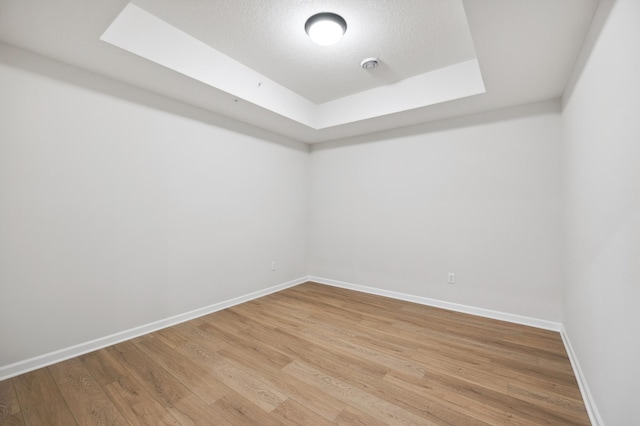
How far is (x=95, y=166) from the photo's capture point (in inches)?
91.1

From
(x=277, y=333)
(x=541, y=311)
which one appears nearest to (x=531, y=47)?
(x=541, y=311)

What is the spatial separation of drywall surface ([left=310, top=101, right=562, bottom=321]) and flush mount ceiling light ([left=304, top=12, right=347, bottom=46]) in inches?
75.8

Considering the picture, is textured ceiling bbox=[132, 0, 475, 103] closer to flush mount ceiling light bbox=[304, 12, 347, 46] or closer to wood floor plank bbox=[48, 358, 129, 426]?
flush mount ceiling light bbox=[304, 12, 347, 46]

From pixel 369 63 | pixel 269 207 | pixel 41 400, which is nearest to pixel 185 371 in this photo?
pixel 41 400

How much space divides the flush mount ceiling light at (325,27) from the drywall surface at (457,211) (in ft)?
6.32

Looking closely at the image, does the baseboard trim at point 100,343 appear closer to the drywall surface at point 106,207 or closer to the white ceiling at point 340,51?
the drywall surface at point 106,207

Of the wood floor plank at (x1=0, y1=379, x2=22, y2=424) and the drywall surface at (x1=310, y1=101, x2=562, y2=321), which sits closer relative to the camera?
the wood floor plank at (x1=0, y1=379, x2=22, y2=424)

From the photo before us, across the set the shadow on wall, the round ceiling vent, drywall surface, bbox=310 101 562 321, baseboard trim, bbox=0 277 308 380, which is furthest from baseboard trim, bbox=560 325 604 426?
the shadow on wall

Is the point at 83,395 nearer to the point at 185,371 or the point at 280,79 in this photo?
the point at 185,371

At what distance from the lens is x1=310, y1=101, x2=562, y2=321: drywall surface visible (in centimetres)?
280

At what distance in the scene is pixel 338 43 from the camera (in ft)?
7.91

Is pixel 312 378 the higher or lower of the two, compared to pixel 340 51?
lower

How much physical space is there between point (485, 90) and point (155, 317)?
13.1 feet

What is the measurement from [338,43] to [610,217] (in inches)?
90.4
